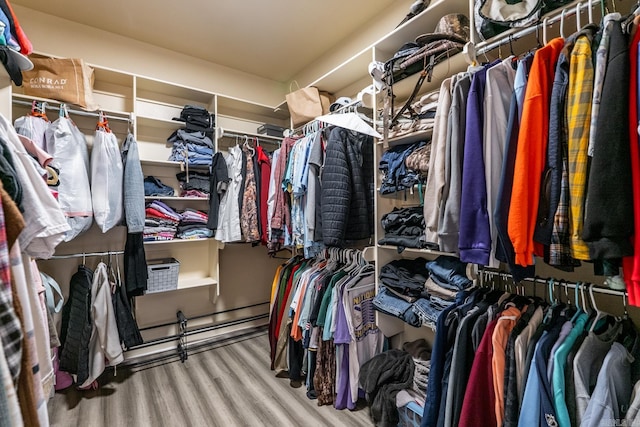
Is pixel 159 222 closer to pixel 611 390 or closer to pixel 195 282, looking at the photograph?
pixel 195 282

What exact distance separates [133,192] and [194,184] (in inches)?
22.6

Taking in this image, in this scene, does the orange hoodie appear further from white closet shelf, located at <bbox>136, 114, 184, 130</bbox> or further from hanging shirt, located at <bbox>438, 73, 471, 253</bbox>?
white closet shelf, located at <bbox>136, 114, 184, 130</bbox>

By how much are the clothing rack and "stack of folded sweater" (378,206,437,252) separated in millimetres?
841

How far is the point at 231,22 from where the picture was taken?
2.51 m

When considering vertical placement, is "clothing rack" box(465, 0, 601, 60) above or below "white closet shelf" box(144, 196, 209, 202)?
above

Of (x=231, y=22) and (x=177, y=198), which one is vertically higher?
(x=231, y=22)

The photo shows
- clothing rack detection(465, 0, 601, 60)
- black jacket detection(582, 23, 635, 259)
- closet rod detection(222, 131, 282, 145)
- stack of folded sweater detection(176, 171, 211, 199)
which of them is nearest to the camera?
black jacket detection(582, 23, 635, 259)

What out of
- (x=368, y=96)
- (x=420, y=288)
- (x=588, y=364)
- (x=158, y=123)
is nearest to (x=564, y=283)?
(x=588, y=364)

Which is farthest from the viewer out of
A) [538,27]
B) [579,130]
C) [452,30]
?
[452,30]

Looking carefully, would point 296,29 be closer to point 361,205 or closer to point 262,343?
point 361,205

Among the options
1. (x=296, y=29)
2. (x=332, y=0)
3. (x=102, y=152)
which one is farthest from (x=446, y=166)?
(x=102, y=152)

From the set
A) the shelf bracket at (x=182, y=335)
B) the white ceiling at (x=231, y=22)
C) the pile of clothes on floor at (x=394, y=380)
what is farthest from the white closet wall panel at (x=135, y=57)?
the pile of clothes on floor at (x=394, y=380)

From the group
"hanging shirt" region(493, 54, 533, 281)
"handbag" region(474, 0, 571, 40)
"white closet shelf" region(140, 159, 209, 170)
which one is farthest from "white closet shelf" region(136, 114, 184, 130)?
"hanging shirt" region(493, 54, 533, 281)

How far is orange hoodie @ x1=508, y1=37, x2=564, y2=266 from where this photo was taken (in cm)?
97
